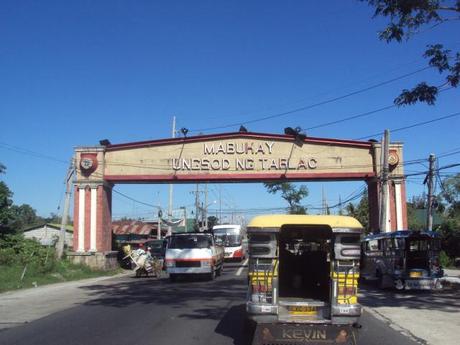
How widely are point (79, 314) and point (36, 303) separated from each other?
399cm

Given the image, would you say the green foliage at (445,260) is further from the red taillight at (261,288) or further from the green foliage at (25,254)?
the red taillight at (261,288)

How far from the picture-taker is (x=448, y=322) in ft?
44.0

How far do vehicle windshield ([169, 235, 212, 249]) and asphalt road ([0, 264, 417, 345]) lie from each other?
285 inches

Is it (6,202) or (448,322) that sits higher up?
(6,202)

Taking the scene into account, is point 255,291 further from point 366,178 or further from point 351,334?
point 366,178

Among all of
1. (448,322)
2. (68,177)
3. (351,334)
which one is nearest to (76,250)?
(68,177)

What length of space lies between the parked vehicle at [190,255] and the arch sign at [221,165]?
358 inches

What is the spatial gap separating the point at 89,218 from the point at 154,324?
78.0 feet

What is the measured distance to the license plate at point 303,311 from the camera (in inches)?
382

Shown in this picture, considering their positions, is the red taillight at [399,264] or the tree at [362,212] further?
the tree at [362,212]

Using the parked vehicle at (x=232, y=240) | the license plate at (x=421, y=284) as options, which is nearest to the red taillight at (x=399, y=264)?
the license plate at (x=421, y=284)

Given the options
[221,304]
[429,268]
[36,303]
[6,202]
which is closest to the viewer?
[221,304]

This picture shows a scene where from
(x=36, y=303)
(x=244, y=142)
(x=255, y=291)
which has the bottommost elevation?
(x=36, y=303)

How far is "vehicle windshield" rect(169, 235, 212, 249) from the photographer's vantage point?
26.7m
